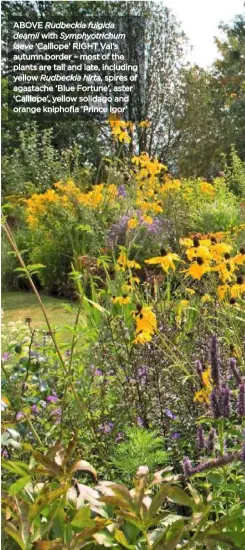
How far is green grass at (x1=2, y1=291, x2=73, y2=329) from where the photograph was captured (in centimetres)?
537

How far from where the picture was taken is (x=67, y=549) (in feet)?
4.16

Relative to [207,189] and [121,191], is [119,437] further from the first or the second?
[207,189]

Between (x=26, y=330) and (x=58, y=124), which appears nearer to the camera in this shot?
(x=26, y=330)

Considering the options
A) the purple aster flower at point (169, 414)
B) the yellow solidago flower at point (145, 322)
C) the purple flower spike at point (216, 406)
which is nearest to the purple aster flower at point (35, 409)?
the purple aster flower at point (169, 414)

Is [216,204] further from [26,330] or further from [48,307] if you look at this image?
[26,330]

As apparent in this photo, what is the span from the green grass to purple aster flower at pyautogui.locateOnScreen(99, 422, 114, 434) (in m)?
2.63

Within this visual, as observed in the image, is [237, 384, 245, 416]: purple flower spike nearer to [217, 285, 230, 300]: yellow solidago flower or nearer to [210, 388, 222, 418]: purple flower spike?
[210, 388, 222, 418]: purple flower spike

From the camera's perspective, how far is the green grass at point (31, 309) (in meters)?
5.37

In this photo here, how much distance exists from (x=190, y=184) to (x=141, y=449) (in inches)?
278

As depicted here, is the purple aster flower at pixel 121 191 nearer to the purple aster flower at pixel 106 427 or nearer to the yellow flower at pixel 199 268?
the purple aster flower at pixel 106 427

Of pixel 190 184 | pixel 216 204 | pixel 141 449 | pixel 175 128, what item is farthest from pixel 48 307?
pixel 175 128

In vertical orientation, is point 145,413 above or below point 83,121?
below

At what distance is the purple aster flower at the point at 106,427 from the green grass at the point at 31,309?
103 inches

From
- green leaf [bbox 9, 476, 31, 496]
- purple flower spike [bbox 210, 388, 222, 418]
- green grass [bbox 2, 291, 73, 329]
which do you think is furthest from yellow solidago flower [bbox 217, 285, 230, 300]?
green grass [bbox 2, 291, 73, 329]
